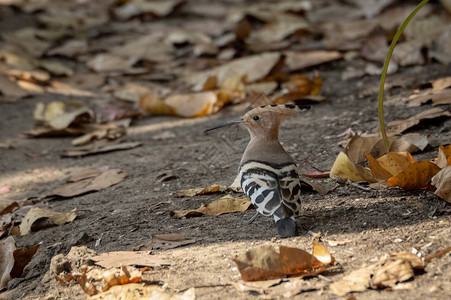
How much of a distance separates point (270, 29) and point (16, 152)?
11.7 feet

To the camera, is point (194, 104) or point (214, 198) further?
point (194, 104)

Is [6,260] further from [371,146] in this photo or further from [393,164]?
[371,146]

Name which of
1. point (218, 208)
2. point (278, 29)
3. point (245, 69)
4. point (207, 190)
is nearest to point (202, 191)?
point (207, 190)

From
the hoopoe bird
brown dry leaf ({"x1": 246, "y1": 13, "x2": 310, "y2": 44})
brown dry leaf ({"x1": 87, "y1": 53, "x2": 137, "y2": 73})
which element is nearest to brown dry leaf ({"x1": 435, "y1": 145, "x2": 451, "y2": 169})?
the hoopoe bird

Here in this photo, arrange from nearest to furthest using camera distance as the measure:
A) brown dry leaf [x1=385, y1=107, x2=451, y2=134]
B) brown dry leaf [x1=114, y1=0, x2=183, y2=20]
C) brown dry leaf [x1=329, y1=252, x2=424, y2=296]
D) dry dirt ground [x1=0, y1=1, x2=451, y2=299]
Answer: brown dry leaf [x1=329, y1=252, x2=424, y2=296] → dry dirt ground [x1=0, y1=1, x2=451, y2=299] → brown dry leaf [x1=385, y1=107, x2=451, y2=134] → brown dry leaf [x1=114, y1=0, x2=183, y2=20]

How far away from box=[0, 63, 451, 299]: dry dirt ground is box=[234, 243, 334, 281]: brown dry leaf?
74mm

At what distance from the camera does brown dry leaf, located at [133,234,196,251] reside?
246 centimetres

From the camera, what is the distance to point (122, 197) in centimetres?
338

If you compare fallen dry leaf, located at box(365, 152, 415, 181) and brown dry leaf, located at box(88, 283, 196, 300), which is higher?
fallen dry leaf, located at box(365, 152, 415, 181)

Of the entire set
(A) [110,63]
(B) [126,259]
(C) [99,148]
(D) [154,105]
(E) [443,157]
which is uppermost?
(E) [443,157]

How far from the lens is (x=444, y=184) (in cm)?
237

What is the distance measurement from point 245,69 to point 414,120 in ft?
7.12

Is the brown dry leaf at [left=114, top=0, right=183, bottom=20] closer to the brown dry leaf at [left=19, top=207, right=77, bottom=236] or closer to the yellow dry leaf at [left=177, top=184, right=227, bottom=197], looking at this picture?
the yellow dry leaf at [left=177, top=184, right=227, bottom=197]

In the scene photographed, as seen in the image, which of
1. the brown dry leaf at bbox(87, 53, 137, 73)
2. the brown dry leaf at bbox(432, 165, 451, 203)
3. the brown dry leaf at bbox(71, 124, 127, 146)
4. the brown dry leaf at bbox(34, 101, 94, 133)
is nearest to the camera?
the brown dry leaf at bbox(432, 165, 451, 203)
